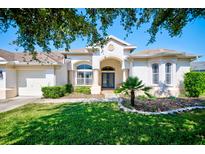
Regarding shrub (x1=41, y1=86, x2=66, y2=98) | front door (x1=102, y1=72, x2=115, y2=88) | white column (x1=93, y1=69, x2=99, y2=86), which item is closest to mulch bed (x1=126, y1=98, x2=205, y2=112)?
white column (x1=93, y1=69, x2=99, y2=86)

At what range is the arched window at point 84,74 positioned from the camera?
16.6 meters

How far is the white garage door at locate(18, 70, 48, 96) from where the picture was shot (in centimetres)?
1339

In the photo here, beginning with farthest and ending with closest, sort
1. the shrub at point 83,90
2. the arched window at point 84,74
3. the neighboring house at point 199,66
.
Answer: the neighboring house at point 199,66, the arched window at point 84,74, the shrub at point 83,90

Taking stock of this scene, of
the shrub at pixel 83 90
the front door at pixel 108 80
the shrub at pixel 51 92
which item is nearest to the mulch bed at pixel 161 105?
the shrub at pixel 83 90

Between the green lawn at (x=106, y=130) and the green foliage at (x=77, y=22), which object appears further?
the green foliage at (x=77, y=22)

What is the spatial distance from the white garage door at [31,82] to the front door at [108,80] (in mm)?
7279

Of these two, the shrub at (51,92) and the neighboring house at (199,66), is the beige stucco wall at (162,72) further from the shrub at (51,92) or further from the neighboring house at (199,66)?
the neighboring house at (199,66)

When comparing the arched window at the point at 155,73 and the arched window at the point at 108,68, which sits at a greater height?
the arched window at the point at 108,68

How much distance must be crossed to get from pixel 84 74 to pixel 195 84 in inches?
409

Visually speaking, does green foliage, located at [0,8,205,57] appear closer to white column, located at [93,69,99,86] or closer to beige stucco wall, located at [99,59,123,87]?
white column, located at [93,69,99,86]

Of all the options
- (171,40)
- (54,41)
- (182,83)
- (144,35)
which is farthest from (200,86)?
(54,41)

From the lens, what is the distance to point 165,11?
538 centimetres

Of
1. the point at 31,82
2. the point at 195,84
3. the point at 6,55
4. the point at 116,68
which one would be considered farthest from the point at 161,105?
the point at 6,55

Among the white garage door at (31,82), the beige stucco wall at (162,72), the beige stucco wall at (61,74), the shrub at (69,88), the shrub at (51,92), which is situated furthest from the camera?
the shrub at (69,88)
